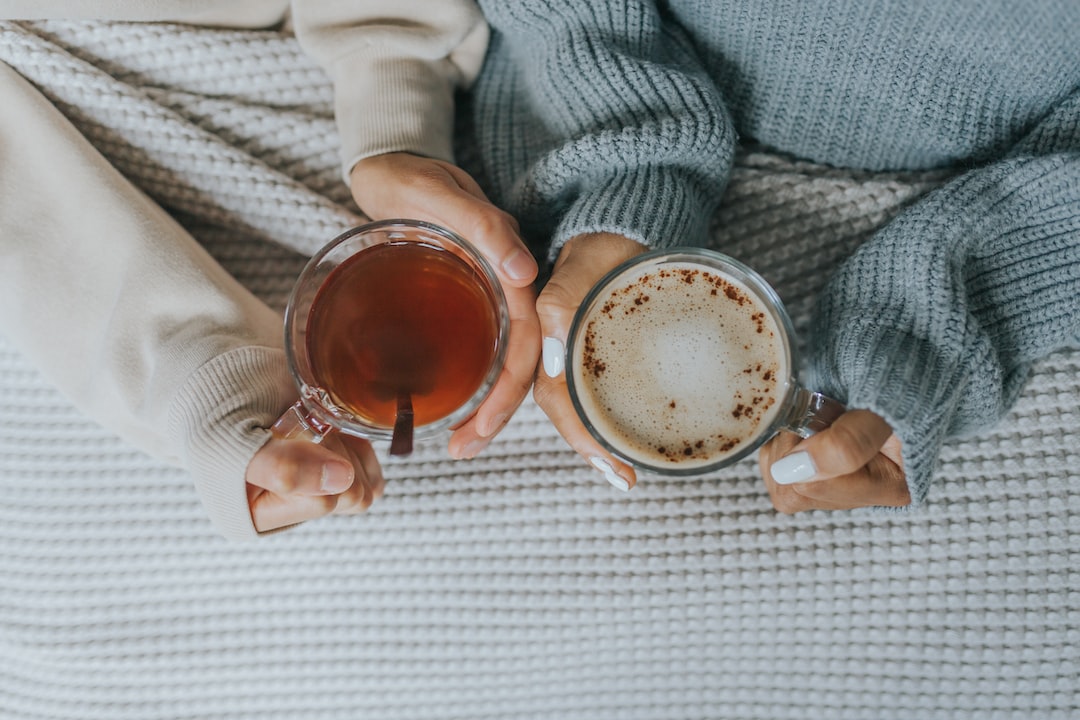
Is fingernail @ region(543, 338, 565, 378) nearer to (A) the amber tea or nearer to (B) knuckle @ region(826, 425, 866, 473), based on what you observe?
(A) the amber tea

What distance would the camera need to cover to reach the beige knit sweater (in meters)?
0.79

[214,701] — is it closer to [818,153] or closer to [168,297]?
[168,297]

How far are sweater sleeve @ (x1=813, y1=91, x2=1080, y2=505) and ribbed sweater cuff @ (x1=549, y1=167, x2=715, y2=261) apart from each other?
0.57 ft

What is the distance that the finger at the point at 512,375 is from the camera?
75 cm

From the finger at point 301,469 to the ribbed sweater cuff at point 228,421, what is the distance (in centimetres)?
2

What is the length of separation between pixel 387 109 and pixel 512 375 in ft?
1.08

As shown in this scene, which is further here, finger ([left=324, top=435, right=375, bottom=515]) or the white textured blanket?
the white textured blanket

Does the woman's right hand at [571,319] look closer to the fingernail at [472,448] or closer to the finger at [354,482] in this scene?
the fingernail at [472,448]

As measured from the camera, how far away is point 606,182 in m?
0.79

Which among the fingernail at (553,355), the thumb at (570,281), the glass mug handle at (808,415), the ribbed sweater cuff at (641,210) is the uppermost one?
the ribbed sweater cuff at (641,210)

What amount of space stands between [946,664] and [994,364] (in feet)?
1.18

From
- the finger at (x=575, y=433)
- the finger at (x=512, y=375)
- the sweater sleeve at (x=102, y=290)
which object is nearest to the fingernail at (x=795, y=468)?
the finger at (x=575, y=433)

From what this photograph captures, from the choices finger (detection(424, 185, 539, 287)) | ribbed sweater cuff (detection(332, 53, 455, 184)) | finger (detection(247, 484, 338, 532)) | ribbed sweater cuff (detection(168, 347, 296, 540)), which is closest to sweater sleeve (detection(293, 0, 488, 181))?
ribbed sweater cuff (detection(332, 53, 455, 184))

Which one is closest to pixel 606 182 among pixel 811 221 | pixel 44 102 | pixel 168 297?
pixel 811 221
